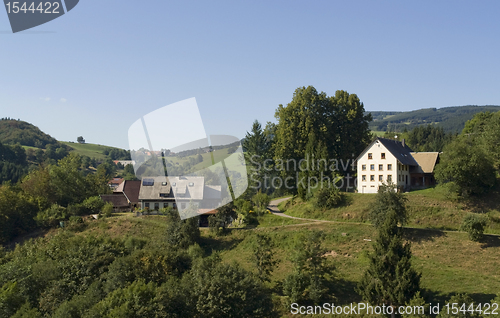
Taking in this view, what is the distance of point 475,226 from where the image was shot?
29797 mm

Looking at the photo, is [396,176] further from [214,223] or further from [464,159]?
[214,223]

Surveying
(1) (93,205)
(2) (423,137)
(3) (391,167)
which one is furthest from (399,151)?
(2) (423,137)

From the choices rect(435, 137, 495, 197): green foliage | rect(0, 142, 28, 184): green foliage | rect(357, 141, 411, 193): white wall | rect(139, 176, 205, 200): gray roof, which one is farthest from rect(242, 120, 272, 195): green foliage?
rect(0, 142, 28, 184): green foliage

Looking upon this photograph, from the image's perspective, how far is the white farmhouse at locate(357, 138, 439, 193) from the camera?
43062 millimetres

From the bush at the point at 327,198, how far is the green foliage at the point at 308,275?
1224 centimetres

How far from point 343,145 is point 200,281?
30899 millimetres

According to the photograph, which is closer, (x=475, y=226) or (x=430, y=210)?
(x=475, y=226)

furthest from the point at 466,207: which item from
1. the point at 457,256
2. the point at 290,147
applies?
the point at 290,147

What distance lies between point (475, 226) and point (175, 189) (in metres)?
31.5

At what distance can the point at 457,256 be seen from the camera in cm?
2902

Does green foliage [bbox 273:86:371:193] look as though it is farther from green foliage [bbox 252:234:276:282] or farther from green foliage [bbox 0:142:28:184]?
green foliage [bbox 0:142:28:184]

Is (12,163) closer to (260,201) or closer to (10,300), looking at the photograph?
(260,201)

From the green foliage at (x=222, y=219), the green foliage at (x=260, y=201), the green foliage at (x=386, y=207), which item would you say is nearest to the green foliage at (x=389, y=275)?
the green foliage at (x=386, y=207)

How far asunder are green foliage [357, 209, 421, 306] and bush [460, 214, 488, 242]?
26.7 ft
